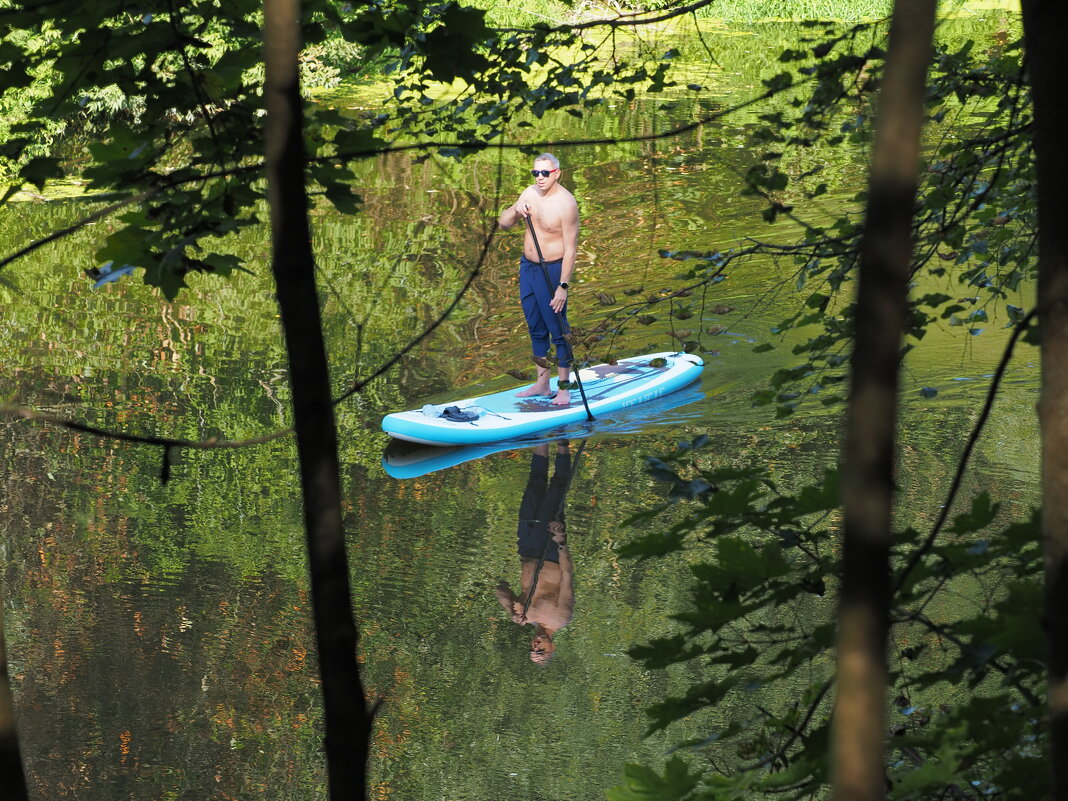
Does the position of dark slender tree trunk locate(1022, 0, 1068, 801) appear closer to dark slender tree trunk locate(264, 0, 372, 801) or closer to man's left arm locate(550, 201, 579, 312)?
dark slender tree trunk locate(264, 0, 372, 801)

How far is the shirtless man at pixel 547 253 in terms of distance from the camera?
9602 millimetres

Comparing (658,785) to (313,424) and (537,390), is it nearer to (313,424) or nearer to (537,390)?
(313,424)

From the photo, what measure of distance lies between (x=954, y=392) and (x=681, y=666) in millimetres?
4587

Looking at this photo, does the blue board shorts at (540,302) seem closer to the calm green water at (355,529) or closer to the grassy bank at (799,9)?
the calm green water at (355,529)

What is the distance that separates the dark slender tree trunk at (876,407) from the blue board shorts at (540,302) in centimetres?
813

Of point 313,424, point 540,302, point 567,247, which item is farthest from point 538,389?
point 313,424

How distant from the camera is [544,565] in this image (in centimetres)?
724

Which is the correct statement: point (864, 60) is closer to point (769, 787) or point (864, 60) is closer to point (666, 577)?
point (769, 787)

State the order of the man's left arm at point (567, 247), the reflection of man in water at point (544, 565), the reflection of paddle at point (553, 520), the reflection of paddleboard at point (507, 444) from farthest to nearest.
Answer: the man's left arm at point (567, 247) → the reflection of paddleboard at point (507, 444) → the reflection of paddle at point (553, 520) → the reflection of man in water at point (544, 565)

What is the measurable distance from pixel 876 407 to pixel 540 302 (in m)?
8.47

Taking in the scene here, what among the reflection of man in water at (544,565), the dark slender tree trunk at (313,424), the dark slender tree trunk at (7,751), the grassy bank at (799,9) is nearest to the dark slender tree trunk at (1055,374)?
the dark slender tree trunk at (313,424)

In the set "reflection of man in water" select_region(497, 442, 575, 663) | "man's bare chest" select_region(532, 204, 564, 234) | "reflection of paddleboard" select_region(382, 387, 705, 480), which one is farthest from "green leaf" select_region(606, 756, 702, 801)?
"man's bare chest" select_region(532, 204, 564, 234)

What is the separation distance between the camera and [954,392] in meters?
9.87

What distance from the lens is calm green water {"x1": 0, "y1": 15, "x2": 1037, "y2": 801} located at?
219 inches
